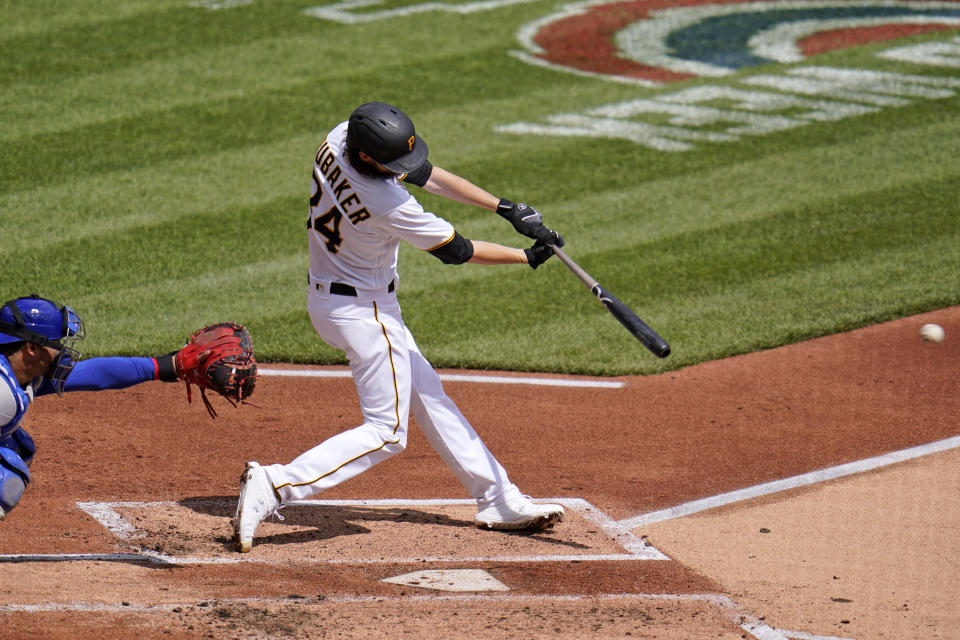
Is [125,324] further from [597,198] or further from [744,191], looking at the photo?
[744,191]

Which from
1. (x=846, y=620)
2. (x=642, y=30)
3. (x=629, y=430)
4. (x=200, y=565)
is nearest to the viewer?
(x=846, y=620)

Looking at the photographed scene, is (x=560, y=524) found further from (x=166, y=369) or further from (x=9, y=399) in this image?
(x=9, y=399)

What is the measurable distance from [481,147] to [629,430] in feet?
17.2

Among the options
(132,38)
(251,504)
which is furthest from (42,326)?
(132,38)

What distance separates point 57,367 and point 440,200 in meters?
6.44

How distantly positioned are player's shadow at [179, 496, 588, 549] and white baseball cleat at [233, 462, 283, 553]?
27cm

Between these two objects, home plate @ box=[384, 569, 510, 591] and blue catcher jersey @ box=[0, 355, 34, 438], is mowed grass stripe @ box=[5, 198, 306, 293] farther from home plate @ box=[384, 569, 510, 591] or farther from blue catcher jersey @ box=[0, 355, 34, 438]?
blue catcher jersey @ box=[0, 355, 34, 438]

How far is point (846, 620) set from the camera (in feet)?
15.4

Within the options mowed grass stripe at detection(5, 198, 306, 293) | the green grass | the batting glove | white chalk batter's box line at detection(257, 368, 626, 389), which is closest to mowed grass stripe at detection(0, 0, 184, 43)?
the green grass

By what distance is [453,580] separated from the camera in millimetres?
4965

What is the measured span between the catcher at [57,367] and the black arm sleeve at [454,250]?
0.89 meters

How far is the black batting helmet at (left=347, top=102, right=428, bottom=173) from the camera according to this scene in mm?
4977

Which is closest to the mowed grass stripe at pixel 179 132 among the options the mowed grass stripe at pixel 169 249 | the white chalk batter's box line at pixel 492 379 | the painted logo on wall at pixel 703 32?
the mowed grass stripe at pixel 169 249

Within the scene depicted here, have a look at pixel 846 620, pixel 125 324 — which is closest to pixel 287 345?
pixel 125 324
